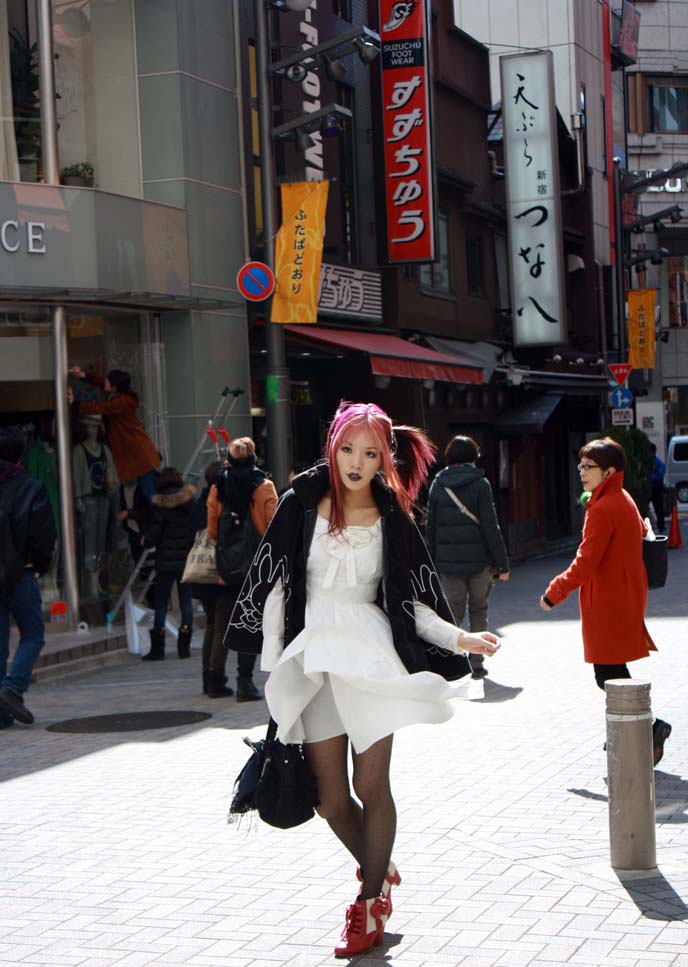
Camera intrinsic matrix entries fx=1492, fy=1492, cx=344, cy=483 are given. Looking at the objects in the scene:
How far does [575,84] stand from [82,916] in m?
31.6

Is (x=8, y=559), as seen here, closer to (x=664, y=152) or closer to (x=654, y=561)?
(x=654, y=561)

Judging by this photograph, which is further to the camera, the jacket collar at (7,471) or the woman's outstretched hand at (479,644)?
the jacket collar at (7,471)

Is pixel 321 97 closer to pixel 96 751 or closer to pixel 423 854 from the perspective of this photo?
pixel 96 751

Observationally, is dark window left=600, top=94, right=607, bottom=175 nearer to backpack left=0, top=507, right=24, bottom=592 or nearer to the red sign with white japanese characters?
the red sign with white japanese characters

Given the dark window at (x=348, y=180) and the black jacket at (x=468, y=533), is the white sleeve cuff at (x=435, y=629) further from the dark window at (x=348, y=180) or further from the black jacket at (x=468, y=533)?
the dark window at (x=348, y=180)

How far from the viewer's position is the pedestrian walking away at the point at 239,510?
1073 centimetres

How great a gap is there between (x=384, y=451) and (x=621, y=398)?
25986mm

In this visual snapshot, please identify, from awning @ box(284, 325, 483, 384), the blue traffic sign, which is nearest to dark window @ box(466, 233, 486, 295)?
awning @ box(284, 325, 483, 384)

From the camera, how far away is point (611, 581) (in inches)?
314

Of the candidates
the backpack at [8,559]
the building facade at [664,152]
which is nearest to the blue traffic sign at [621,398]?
the building facade at [664,152]

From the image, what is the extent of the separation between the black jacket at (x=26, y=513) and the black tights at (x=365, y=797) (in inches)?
206

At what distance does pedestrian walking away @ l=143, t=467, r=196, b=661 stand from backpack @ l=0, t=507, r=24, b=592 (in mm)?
3459

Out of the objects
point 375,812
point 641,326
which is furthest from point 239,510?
point 641,326

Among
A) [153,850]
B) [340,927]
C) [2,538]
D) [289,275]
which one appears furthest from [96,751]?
[289,275]
